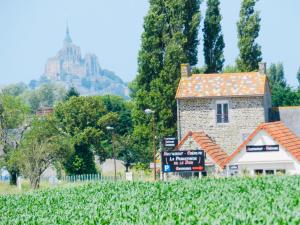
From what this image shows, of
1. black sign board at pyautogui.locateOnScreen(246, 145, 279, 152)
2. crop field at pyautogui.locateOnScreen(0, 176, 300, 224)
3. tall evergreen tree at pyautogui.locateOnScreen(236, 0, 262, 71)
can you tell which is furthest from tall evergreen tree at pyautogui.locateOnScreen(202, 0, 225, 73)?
crop field at pyautogui.locateOnScreen(0, 176, 300, 224)

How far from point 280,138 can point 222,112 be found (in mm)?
7639

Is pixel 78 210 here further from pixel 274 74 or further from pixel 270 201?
pixel 274 74

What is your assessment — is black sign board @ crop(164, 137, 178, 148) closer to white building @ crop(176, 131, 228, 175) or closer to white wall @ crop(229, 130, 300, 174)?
white building @ crop(176, 131, 228, 175)

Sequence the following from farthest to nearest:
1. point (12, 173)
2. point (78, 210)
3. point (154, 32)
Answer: point (12, 173), point (154, 32), point (78, 210)

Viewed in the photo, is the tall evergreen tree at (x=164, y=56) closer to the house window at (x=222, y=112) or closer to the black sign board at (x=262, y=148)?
the house window at (x=222, y=112)

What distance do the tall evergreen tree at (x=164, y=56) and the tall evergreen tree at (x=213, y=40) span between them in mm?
2001

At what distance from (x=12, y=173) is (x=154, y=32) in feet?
59.5

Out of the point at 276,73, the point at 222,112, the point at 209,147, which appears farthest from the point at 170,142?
the point at 276,73

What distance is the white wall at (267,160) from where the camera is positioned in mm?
52031

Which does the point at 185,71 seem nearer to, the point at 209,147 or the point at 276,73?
the point at 209,147

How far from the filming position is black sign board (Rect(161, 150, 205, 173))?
48594 millimetres

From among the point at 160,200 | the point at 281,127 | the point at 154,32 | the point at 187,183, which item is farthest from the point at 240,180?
the point at 154,32

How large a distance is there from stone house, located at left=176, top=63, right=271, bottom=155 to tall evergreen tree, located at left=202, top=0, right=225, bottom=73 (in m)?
11.5

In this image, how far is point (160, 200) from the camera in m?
34.5
